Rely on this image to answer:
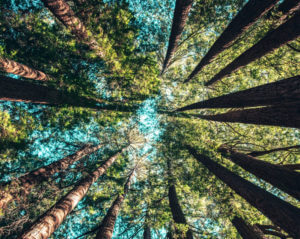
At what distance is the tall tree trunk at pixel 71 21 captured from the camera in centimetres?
421

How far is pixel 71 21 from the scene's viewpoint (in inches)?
181

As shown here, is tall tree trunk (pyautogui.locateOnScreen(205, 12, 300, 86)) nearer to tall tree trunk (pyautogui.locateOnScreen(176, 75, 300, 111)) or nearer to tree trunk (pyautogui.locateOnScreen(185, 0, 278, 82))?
tree trunk (pyautogui.locateOnScreen(185, 0, 278, 82))

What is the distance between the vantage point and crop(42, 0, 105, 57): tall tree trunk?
13.8 feet

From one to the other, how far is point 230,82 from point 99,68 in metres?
9.16

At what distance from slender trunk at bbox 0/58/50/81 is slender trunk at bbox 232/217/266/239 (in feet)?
37.0

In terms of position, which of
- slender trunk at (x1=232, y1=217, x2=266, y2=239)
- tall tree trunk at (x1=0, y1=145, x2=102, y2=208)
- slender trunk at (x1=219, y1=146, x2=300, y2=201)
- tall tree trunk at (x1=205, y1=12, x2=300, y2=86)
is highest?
tall tree trunk at (x1=205, y1=12, x2=300, y2=86)

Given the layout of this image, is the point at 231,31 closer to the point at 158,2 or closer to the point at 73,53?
the point at 158,2

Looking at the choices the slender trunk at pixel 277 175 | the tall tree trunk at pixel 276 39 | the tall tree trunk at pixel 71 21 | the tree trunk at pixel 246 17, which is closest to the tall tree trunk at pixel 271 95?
Answer: the slender trunk at pixel 277 175

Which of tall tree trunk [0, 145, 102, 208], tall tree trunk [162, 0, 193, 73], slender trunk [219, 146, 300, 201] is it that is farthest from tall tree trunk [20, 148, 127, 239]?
tall tree trunk [162, 0, 193, 73]

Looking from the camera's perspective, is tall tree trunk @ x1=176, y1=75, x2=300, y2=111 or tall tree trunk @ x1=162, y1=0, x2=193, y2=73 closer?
tall tree trunk @ x1=176, y1=75, x2=300, y2=111

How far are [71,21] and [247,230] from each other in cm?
1061

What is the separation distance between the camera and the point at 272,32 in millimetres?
5016

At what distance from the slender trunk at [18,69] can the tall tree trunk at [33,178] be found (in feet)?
13.5

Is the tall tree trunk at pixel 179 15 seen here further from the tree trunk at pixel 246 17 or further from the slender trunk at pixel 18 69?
the slender trunk at pixel 18 69
